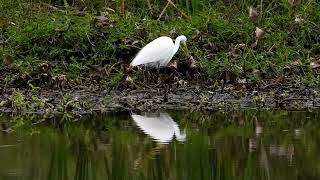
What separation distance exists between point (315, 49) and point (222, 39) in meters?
1.22

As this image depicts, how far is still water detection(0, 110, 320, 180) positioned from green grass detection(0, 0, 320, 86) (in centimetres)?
204

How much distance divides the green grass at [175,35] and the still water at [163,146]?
204 cm

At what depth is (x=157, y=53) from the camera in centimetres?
1066

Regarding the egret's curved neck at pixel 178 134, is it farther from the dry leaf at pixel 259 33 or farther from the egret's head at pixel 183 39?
the dry leaf at pixel 259 33

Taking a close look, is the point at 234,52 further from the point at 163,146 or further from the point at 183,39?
the point at 163,146

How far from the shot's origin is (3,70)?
1113cm

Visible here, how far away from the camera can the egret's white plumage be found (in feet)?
35.0

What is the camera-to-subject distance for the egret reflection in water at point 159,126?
24.7 ft

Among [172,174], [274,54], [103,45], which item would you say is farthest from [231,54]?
[172,174]

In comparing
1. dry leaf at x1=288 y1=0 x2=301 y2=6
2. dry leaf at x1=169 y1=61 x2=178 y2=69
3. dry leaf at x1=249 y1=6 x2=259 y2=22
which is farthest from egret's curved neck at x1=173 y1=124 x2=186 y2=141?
dry leaf at x1=288 y1=0 x2=301 y2=6

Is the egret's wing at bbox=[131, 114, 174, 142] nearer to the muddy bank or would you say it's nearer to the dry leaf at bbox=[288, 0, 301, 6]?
the muddy bank

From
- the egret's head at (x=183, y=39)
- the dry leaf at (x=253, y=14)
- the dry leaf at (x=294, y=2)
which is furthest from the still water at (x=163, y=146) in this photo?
the dry leaf at (x=294, y=2)

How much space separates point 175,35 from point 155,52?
123cm

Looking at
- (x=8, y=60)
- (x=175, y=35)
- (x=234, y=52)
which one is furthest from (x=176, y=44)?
(x=8, y=60)
